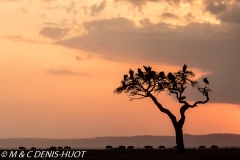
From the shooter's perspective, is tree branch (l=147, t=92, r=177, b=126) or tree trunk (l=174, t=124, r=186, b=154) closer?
tree trunk (l=174, t=124, r=186, b=154)

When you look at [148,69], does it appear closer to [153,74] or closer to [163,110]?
[153,74]

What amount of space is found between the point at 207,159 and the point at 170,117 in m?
12.1

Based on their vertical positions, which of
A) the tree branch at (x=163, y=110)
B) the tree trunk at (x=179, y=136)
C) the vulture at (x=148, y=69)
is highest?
the vulture at (x=148, y=69)

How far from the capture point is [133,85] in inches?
2908

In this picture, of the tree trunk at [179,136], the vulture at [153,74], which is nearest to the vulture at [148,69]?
the vulture at [153,74]

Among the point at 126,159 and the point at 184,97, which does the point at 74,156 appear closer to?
the point at 126,159

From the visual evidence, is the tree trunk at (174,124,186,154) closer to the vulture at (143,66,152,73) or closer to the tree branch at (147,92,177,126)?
the tree branch at (147,92,177,126)

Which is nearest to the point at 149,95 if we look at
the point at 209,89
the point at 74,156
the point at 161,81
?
the point at 161,81

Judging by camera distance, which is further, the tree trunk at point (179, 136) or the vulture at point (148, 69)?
the vulture at point (148, 69)

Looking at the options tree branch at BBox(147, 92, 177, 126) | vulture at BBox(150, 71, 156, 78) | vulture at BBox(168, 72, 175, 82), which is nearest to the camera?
tree branch at BBox(147, 92, 177, 126)

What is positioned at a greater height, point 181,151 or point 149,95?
point 149,95

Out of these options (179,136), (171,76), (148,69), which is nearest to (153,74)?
(148,69)

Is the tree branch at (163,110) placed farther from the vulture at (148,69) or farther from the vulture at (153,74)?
the vulture at (148,69)

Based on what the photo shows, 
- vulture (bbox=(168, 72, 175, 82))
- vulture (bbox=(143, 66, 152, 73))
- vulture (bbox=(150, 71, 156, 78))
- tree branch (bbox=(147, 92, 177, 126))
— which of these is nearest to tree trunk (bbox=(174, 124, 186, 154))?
tree branch (bbox=(147, 92, 177, 126))
